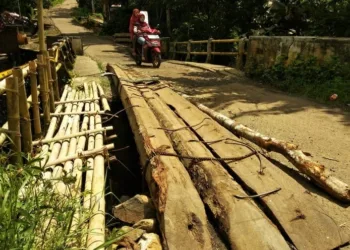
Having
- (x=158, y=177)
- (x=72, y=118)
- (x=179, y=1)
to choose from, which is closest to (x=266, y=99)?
(x=72, y=118)

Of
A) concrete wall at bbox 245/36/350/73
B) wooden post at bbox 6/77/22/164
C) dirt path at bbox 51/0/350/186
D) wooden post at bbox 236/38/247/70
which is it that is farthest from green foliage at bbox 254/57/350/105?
wooden post at bbox 6/77/22/164

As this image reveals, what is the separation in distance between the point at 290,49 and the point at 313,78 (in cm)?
110

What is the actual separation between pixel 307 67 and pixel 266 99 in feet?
5.24

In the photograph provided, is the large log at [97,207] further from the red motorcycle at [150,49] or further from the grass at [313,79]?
the red motorcycle at [150,49]

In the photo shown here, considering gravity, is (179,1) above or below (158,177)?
above

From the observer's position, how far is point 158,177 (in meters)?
3.03

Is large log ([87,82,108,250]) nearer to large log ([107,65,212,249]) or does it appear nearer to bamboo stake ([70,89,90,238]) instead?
bamboo stake ([70,89,90,238])

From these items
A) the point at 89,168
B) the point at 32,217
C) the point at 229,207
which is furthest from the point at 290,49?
the point at 32,217

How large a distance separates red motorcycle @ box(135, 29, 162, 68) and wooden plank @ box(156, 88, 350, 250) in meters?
7.70

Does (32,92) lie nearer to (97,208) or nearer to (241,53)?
(97,208)

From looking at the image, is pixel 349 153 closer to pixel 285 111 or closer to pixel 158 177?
pixel 285 111

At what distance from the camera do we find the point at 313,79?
309 inches

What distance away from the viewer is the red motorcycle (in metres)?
11.2

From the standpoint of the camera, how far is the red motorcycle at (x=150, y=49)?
1117 cm
